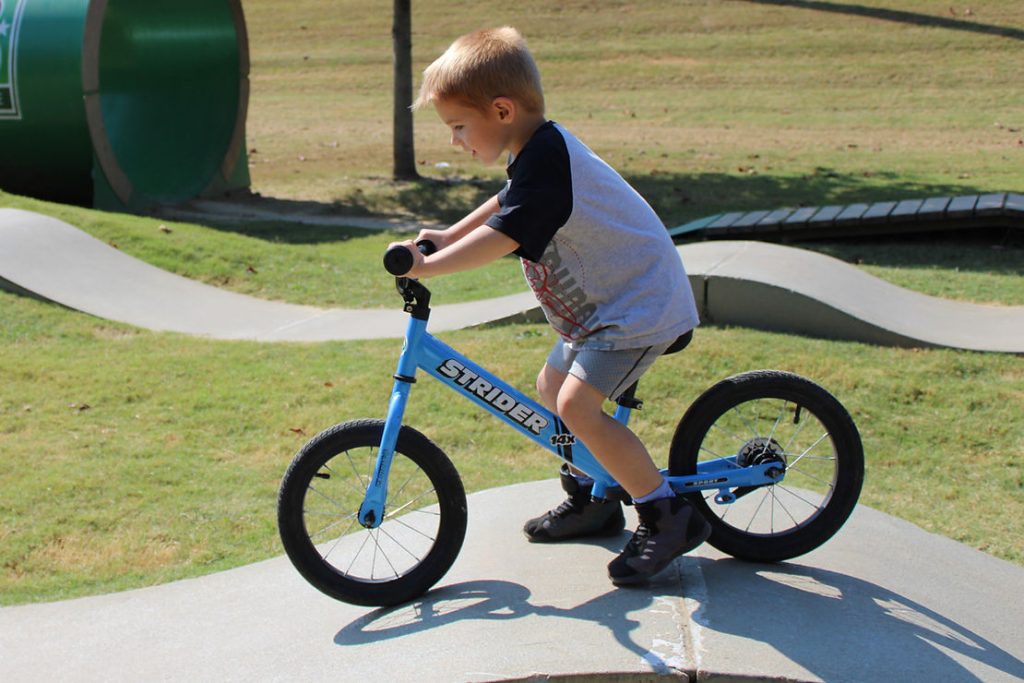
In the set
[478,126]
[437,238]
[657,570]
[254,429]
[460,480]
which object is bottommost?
[254,429]

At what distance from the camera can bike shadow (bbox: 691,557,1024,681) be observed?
127 inches

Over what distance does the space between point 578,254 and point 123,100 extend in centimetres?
1152

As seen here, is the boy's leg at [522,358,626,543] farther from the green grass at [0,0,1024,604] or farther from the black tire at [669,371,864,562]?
the green grass at [0,0,1024,604]

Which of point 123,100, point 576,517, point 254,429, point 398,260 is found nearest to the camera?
point 398,260

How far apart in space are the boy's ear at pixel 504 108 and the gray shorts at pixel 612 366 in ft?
2.41

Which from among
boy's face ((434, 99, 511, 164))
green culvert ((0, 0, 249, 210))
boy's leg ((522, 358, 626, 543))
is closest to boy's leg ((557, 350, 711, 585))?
boy's leg ((522, 358, 626, 543))

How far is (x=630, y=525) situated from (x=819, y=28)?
2639 centimetres

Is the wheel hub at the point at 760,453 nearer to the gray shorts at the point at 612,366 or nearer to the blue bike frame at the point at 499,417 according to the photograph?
the blue bike frame at the point at 499,417

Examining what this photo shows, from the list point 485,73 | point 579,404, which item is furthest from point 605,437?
point 485,73

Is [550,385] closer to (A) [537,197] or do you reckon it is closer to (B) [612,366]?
(B) [612,366]

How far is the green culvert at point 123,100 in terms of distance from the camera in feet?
41.7

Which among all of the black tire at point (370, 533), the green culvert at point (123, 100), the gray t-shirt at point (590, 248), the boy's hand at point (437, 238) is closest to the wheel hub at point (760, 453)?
the gray t-shirt at point (590, 248)

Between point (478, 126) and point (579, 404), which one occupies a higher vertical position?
point (478, 126)

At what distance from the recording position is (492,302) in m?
8.57
